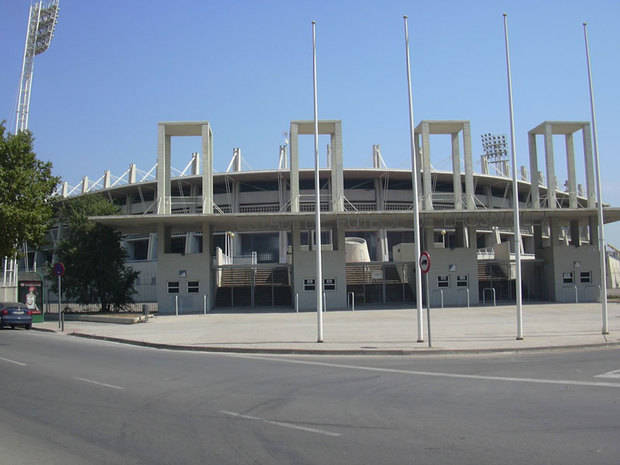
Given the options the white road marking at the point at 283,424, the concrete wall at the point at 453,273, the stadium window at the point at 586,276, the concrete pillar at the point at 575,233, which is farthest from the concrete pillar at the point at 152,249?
the white road marking at the point at 283,424

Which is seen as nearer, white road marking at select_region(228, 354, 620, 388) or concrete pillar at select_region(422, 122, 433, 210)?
white road marking at select_region(228, 354, 620, 388)

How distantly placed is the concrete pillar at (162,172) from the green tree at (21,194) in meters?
6.59

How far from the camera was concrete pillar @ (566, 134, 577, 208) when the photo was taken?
38638mm

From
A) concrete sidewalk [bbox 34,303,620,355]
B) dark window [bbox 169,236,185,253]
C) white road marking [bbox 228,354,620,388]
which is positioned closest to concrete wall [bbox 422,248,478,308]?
concrete sidewalk [bbox 34,303,620,355]

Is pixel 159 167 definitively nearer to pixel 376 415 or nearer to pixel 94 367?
pixel 94 367

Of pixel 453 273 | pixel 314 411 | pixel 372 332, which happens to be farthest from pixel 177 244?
pixel 314 411

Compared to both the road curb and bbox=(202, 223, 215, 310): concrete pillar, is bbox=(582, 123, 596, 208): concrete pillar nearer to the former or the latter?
the road curb

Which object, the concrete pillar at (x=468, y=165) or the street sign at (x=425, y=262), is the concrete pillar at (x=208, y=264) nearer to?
the concrete pillar at (x=468, y=165)

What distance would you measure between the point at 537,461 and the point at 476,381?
5.35 metres

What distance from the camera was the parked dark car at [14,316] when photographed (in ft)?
91.9

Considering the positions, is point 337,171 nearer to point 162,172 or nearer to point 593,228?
point 162,172

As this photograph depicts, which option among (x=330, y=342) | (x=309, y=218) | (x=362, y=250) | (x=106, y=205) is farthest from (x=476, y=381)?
(x=362, y=250)

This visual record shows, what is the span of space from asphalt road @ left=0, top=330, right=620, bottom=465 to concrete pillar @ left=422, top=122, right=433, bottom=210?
22708 mm

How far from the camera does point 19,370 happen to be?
517 inches
